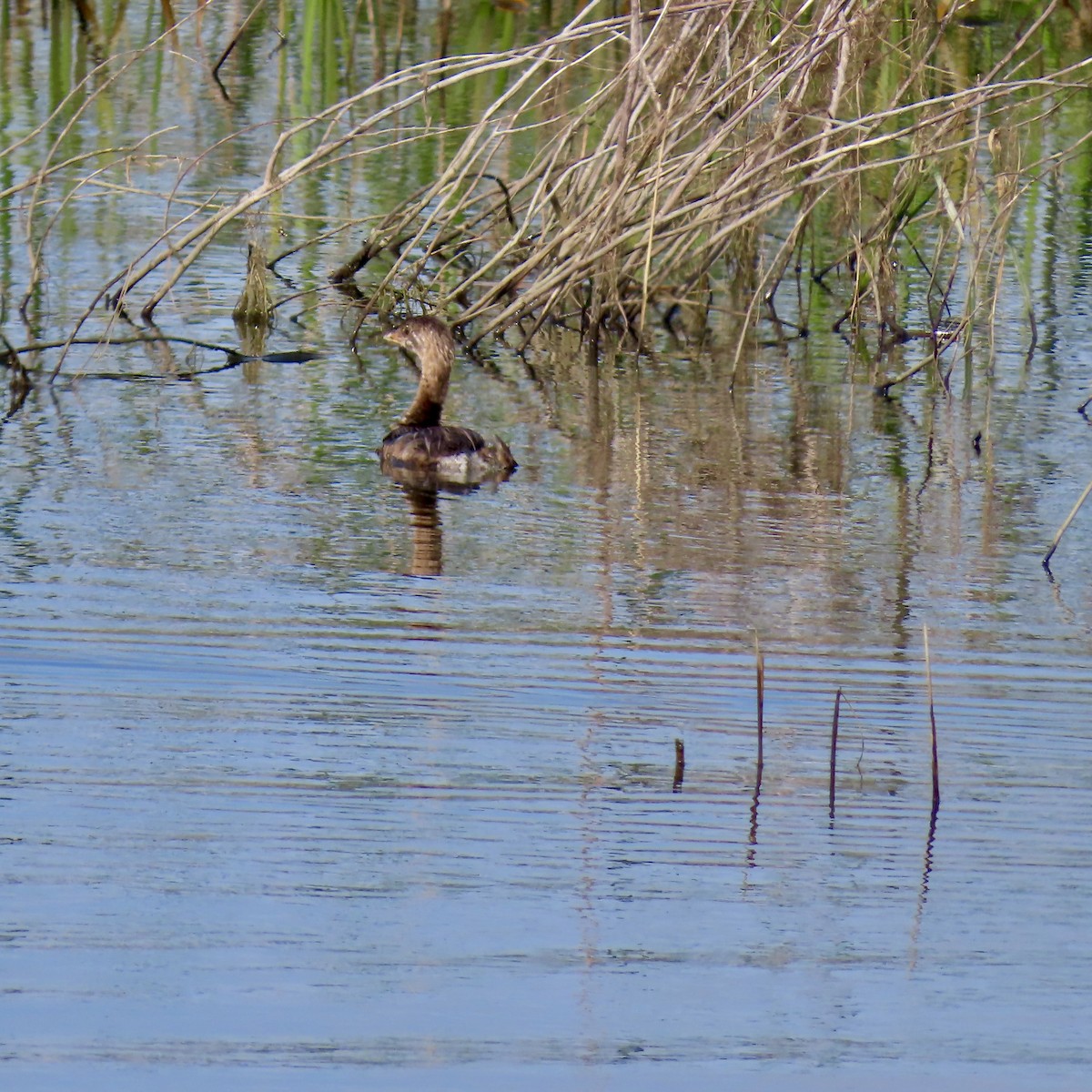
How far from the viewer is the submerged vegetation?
9.16 m

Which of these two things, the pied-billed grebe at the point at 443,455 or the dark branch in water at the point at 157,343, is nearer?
the pied-billed grebe at the point at 443,455

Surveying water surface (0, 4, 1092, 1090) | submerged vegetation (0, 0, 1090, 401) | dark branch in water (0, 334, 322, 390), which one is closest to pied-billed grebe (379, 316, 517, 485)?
water surface (0, 4, 1092, 1090)

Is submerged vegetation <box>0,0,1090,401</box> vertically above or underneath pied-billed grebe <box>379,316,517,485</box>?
above

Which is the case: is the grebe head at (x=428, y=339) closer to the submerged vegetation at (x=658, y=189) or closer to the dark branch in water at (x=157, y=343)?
the submerged vegetation at (x=658, y=189)

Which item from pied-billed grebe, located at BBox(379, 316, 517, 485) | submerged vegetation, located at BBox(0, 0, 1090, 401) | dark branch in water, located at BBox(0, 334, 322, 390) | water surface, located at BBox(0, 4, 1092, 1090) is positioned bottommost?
water surface, located at BBox(0, 4, 1092, 1090)

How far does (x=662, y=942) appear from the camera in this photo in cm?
429

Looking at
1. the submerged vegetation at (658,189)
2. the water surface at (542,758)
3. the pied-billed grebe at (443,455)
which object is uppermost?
the submerged vegetation at (658,189)

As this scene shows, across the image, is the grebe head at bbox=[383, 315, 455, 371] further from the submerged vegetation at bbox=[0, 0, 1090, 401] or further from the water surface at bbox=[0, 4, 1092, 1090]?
the submerged vegetation at bbox=[0, 0, 1090, 401]

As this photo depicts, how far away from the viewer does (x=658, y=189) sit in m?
9.55

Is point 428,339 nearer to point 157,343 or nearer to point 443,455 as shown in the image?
point 443,455

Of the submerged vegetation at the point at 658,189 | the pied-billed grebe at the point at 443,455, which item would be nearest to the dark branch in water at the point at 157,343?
the submerged vegetation at the point at 658,189

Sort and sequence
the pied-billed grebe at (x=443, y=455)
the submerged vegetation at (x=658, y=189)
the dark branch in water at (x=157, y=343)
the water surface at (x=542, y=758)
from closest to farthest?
the water surface at (x=542, y=758) → the pied-billed grebe at (x=443, y=455) → the submerged vegetation at (x=658, y=189) → the dark branch in water at (x=157, y=343)

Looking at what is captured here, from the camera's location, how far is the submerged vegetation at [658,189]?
9164 mm

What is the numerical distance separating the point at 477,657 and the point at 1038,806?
1.69 meters
